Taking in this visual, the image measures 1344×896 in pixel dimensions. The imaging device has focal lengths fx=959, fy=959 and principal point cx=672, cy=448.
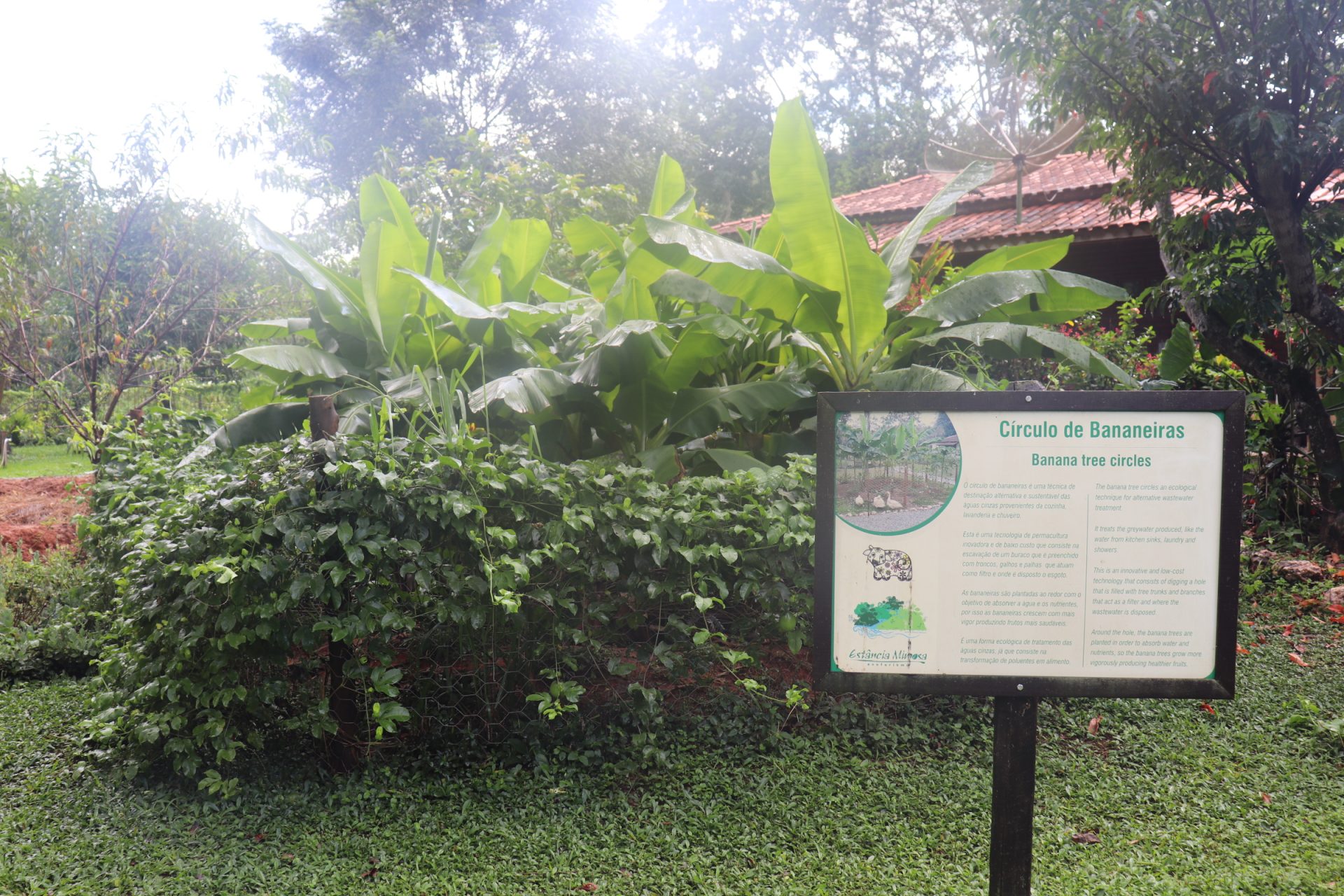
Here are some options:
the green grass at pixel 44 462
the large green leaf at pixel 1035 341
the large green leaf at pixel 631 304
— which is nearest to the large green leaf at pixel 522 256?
the large green leaf at pixel 631 304

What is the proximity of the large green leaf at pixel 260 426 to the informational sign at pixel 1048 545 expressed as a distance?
3.31 metres

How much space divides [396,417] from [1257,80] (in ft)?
15.4

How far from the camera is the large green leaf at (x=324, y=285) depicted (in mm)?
4719

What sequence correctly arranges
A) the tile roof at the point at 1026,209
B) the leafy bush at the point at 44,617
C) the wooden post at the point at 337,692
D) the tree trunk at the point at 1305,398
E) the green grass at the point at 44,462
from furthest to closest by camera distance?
the green grass at the point at 44,462, the tile roof at the point at 1026,209, the tree trunk at the point at 1305,398, the leafy bush at the point at 44,617, the wooden post at the point at 337,692

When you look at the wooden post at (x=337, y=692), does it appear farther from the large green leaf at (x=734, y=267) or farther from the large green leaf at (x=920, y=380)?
the large green leaf at (x=920, y=380)

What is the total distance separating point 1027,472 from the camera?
202 cm

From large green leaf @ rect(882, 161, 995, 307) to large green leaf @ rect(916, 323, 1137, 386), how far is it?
396 mm

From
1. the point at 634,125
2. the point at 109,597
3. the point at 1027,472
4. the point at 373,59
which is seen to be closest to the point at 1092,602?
the point at 1027,472

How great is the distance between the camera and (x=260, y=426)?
14.8 ft

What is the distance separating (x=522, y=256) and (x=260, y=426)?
162 centimetres

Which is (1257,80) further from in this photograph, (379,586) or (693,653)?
(379,586)

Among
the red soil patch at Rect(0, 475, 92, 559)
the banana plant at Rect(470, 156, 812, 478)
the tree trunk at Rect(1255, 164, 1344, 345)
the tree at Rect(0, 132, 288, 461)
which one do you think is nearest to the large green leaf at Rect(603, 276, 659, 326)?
the banana plant at Rect(470, 156, 812, 478)

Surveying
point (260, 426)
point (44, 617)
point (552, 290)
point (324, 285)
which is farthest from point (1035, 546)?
point (44, 617)

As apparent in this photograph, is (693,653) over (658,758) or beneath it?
over
